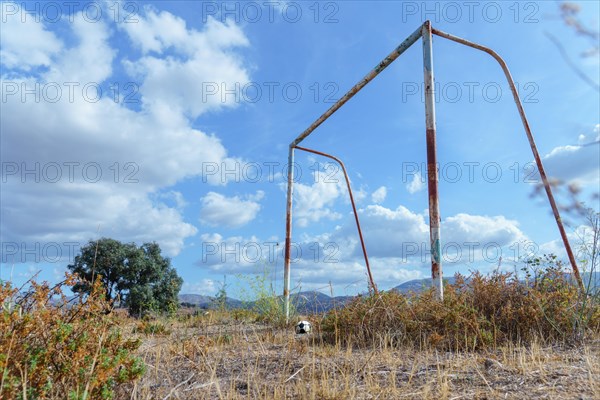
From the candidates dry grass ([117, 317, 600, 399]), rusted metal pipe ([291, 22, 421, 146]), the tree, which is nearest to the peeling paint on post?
rusted metal pipe ([291, 22, 421, 146])

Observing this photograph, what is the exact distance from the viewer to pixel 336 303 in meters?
6.66

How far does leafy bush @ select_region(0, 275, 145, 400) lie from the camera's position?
9.91 ft

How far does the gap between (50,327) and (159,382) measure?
92 centimetres

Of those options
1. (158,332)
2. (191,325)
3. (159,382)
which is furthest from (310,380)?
(191,325)

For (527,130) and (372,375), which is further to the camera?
(527,130)

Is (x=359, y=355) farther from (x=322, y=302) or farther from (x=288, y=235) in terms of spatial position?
(x=288, y=235)

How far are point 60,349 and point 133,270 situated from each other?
67.8 feet

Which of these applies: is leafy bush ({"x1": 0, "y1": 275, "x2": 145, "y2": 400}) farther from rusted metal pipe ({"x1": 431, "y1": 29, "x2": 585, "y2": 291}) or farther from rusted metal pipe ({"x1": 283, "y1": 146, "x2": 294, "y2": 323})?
rusted metal pipe ({"x1": 283, "y1": 146, "x2": 294, "y2": 323})

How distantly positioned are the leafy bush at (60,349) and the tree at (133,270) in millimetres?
18372

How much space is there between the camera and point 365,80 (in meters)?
8.01

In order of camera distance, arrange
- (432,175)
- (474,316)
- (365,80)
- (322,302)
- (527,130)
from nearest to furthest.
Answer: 1. (474,316)
2. (432,175)
3. (527,130)
4. (322,302)
5. (365,80)

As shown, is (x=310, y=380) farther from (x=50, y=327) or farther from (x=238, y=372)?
(x=50, y=327)

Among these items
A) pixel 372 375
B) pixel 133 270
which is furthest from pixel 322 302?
pixel 133 270

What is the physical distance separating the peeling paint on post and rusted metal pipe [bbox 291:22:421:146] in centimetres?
53
